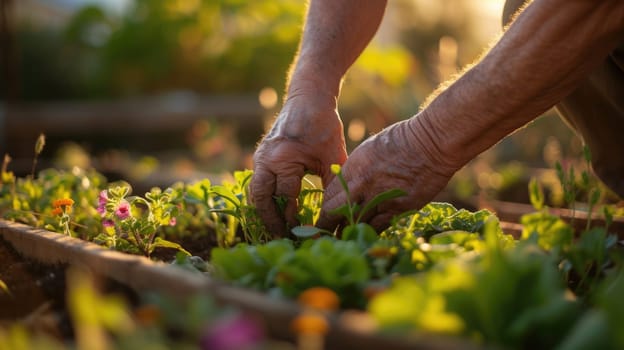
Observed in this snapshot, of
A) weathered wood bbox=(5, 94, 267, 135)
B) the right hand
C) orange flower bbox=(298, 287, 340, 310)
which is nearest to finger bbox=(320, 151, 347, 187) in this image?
the right hand

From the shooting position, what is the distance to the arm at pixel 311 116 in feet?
5.69

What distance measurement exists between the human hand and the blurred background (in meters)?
4.10

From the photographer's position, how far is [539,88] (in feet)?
4.73

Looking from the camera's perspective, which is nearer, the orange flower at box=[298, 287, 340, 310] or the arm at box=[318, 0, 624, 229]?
the orange flower at box=[298, 287, 340, 310]

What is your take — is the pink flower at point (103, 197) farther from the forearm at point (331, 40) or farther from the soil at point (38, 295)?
the forearm at point (331, 40)

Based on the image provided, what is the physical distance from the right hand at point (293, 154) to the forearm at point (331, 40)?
96 millimetres

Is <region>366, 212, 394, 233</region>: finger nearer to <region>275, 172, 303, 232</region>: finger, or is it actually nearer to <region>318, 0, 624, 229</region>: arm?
<region>318, 0, 624, 229</region>: arm

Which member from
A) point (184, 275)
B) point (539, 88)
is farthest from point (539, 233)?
point (184, 275)

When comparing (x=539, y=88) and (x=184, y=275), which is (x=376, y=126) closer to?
(x=539, y=88)

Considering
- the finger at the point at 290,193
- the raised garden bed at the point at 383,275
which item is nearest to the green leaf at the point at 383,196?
the raised garden bed at the point at 383,275

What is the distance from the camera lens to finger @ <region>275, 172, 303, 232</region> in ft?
5.67

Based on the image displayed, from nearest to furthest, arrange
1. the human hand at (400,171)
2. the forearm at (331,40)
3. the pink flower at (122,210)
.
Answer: the human hand at (400,171) → the pink flower at (122,210) → the forearm at (331,40)

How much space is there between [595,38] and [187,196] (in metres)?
1.08

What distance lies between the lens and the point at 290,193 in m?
1.74
